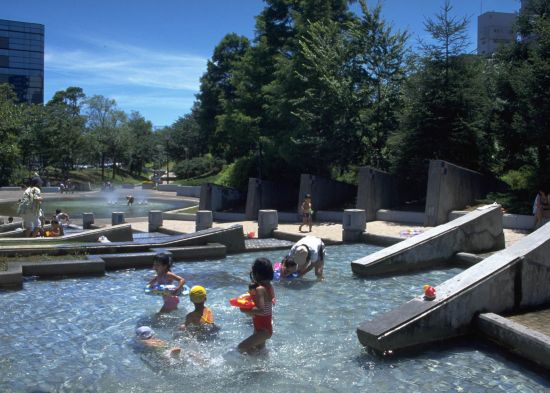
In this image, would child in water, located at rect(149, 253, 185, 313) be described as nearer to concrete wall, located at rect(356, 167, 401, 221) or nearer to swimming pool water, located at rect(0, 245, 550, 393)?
swimming pool water, located at rect(0, 245, 550, 393)

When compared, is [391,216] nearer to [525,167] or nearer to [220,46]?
[525,167]

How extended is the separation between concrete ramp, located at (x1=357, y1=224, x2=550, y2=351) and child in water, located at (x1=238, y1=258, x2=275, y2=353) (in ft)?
4.23

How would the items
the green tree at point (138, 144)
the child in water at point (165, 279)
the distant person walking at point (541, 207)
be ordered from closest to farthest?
the child in water at point (165, 279) → the distant person walking at point (541, 207) → the green tree at point (138, 144)

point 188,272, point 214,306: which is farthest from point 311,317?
point 188,272

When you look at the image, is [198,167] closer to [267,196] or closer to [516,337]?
[267,196]

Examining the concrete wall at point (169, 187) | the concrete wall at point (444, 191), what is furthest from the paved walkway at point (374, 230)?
the concrete wall at point (169, 187)

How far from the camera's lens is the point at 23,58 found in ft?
336

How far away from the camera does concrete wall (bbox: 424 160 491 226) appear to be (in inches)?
749

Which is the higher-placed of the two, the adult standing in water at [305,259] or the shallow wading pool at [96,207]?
the adult standing in water at [305,259]

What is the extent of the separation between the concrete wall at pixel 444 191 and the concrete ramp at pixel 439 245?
529cm

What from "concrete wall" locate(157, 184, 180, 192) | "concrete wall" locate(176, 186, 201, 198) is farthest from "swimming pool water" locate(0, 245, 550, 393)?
"concrete wall" locate(157, 184, 180, 192)

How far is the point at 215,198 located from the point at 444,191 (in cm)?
1536

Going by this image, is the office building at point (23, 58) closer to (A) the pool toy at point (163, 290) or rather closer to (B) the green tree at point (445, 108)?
(B) the green tree at point (445, 108)

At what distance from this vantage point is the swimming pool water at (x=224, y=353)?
6.34m
